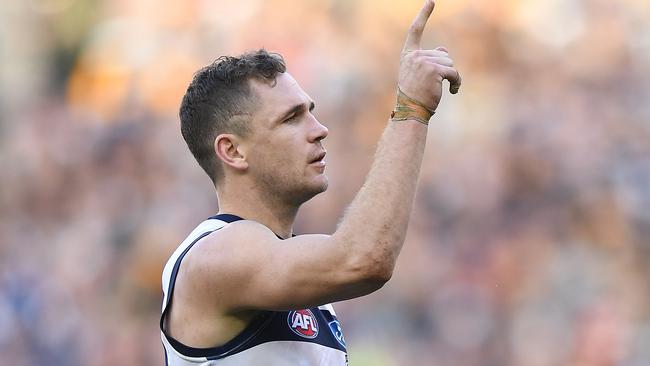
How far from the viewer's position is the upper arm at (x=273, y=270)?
3.17 metres

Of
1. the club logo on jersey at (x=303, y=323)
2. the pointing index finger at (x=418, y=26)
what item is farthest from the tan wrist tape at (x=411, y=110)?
the club logo on jersey at (x=303, y=323)

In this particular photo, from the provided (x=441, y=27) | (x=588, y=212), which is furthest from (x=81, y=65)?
(x=588, y=212)

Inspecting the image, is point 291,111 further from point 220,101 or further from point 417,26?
point 417,26

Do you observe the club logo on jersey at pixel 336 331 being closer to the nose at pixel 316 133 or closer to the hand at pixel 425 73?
the nose at pixel 316 133

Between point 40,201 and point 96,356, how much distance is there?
175cm

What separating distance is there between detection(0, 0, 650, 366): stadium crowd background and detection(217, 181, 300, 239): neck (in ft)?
14.0

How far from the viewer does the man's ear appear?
3779mm

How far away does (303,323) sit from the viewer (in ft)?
11.9

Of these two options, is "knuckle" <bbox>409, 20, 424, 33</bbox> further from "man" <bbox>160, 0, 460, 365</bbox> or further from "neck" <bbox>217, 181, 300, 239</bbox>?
"neck" <bbox>217, 181, 300, 239</bbox>

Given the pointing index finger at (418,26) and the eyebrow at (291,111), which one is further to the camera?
the eyebrow at (291,111)

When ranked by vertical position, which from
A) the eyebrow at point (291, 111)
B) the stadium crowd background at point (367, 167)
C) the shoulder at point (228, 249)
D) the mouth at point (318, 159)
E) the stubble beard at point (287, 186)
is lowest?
the shoulder at point (228, 249)

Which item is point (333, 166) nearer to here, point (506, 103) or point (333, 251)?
point (506, 103)

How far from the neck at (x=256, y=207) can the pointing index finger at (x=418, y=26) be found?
30.6 inches

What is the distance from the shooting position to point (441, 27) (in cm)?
895
